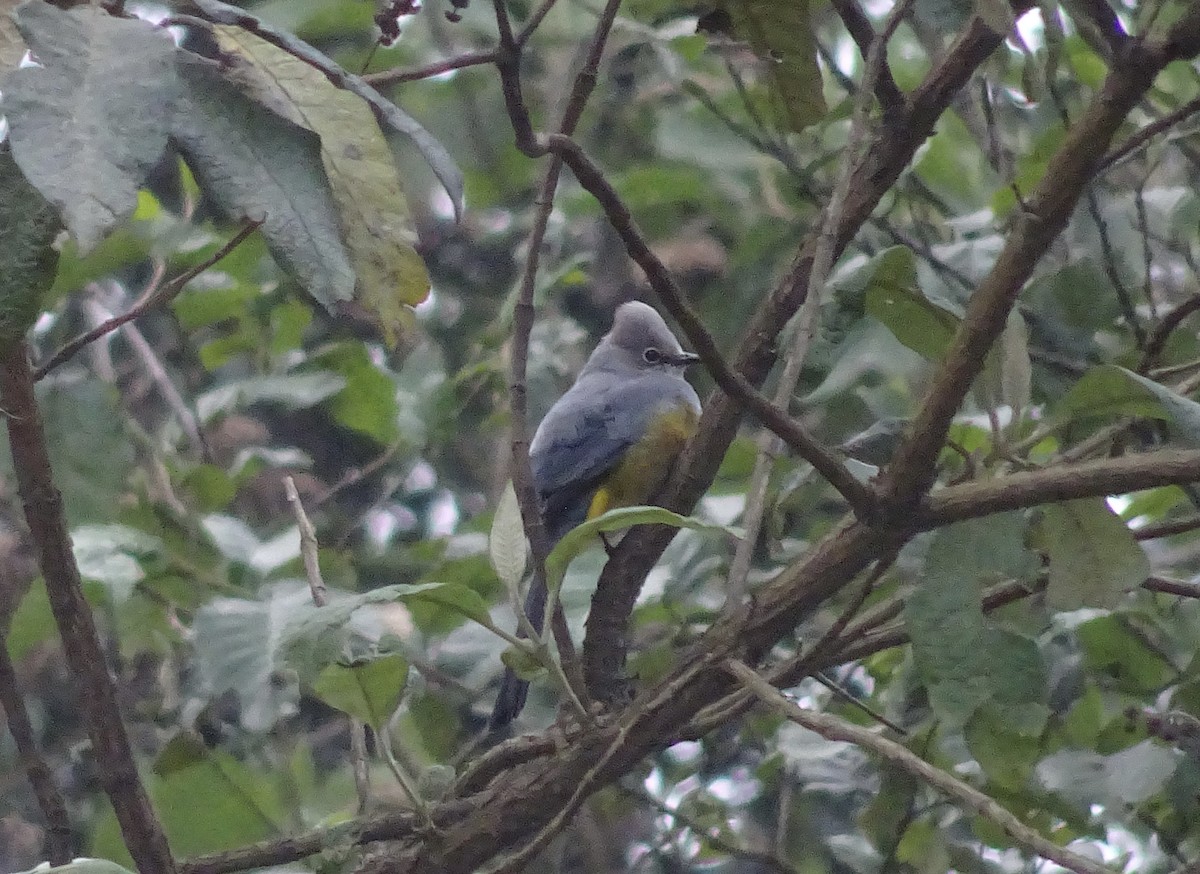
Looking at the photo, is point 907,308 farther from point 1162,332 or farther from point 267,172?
point 267,172

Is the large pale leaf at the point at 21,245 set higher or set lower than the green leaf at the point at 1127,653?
higher

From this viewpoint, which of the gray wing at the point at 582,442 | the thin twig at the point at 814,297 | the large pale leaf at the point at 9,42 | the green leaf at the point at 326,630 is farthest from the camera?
the gray wing at the point at 582,442

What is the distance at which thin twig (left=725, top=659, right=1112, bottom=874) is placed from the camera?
1.23 meters

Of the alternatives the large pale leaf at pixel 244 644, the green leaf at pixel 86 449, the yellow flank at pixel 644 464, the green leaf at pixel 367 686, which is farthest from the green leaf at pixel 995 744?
the yellow flank at pixel 644 464

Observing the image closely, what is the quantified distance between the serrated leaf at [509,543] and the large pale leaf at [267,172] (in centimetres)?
49

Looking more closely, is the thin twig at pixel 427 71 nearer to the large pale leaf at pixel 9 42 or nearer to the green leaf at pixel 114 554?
the large pale leaf at pixel 9 42

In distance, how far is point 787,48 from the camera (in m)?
2.07

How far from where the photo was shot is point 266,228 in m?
1.11

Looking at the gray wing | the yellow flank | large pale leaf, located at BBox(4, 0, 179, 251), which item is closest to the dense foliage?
large pale leaf, located at BBox(4, 0, 179, 251)

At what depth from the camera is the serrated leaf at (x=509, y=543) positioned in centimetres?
158

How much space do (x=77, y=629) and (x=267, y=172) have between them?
0.74m

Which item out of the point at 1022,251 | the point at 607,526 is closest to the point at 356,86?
the point at 607,526

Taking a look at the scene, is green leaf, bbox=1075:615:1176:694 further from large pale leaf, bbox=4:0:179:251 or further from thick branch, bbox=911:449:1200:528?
large pale leaf, bbox=4:0:179:251

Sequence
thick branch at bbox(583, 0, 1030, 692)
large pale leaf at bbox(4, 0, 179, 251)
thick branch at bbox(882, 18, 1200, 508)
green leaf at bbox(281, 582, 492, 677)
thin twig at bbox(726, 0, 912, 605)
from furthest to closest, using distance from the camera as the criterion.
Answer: thick branch at bbox(583, 0, 1030, 692)
thin twig at bbox(726, 0, 912, 605)
green leaf at bbox(281, 582, 492, 677)
thick branch at bbox(882, 18, 1200, 508)
large pale leaf at bbox(4, 0, 179, 251)
